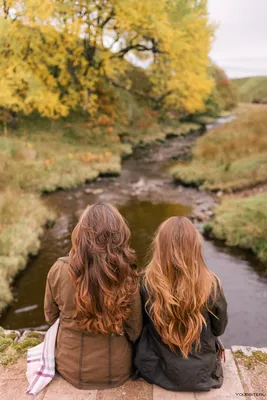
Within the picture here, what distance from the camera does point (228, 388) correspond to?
3.21 metres

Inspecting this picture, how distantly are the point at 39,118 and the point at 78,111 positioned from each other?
254 cm

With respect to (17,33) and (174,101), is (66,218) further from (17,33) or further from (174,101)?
(174,101)

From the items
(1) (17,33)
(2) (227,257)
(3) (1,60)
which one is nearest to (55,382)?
(2) (227,257)

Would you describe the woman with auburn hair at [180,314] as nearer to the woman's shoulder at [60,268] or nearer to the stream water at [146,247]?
the woman's shoulder at [60,268]

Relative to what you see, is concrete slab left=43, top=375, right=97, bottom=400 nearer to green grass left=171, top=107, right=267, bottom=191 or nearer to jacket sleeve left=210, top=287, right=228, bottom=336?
jacket sleeve left=210, top=287, right=228, bottom=336

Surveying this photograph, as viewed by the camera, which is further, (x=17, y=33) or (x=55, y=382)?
(x=17, y=33)

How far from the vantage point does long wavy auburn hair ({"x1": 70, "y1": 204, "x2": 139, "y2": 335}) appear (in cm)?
258

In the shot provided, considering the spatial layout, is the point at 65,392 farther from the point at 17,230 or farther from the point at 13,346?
the point at 17,230

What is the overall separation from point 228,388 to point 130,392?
2.97ft

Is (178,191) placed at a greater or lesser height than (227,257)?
greater

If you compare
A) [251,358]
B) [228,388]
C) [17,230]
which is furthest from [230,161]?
[228,388]

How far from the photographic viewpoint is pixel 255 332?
230 inches

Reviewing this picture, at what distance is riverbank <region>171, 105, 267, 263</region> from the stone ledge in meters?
4.95

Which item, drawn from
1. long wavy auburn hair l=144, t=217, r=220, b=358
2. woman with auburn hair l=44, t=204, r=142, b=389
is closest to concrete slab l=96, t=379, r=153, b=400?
woman with auburn hair l=44, t=204, r=142, b=389
